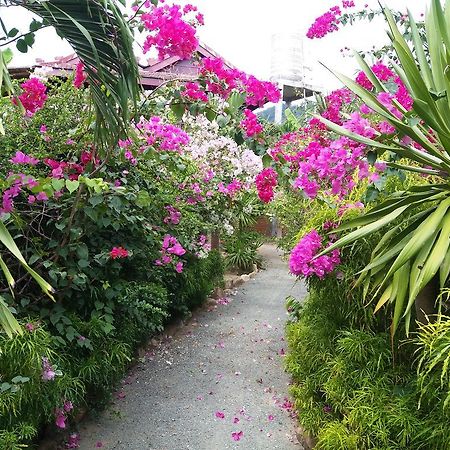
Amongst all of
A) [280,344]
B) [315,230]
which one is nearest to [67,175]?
[315,230]

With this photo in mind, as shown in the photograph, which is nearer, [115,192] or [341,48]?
[115,192]

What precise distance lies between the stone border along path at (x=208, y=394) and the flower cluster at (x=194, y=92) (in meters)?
2.11

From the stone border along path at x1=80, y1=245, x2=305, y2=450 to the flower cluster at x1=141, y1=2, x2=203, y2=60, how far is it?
7.75 feet

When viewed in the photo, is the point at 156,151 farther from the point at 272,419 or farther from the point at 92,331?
the point at 272,419

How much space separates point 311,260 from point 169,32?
145 centimetres

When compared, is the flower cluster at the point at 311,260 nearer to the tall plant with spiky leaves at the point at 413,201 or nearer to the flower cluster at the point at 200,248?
the tall plant with spiky leaves at the point at 413,201

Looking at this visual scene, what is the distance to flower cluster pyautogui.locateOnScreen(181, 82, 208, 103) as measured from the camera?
2607mm

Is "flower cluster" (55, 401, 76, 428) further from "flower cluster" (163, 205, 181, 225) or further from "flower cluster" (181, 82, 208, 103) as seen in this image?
"flower cluster" (181, 82, 208, 103)

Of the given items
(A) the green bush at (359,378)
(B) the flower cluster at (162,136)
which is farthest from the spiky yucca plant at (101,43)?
(A) the green bush at (359,378)

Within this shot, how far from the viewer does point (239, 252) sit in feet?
25.6

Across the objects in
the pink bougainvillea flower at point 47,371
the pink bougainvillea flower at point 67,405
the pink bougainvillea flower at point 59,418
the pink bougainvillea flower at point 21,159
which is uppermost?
the pink bougainvillea flower at point 21,159

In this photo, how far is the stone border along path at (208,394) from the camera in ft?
Answer: 9.98

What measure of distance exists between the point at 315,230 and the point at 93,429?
1.95 m

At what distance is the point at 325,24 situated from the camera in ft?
13.7
